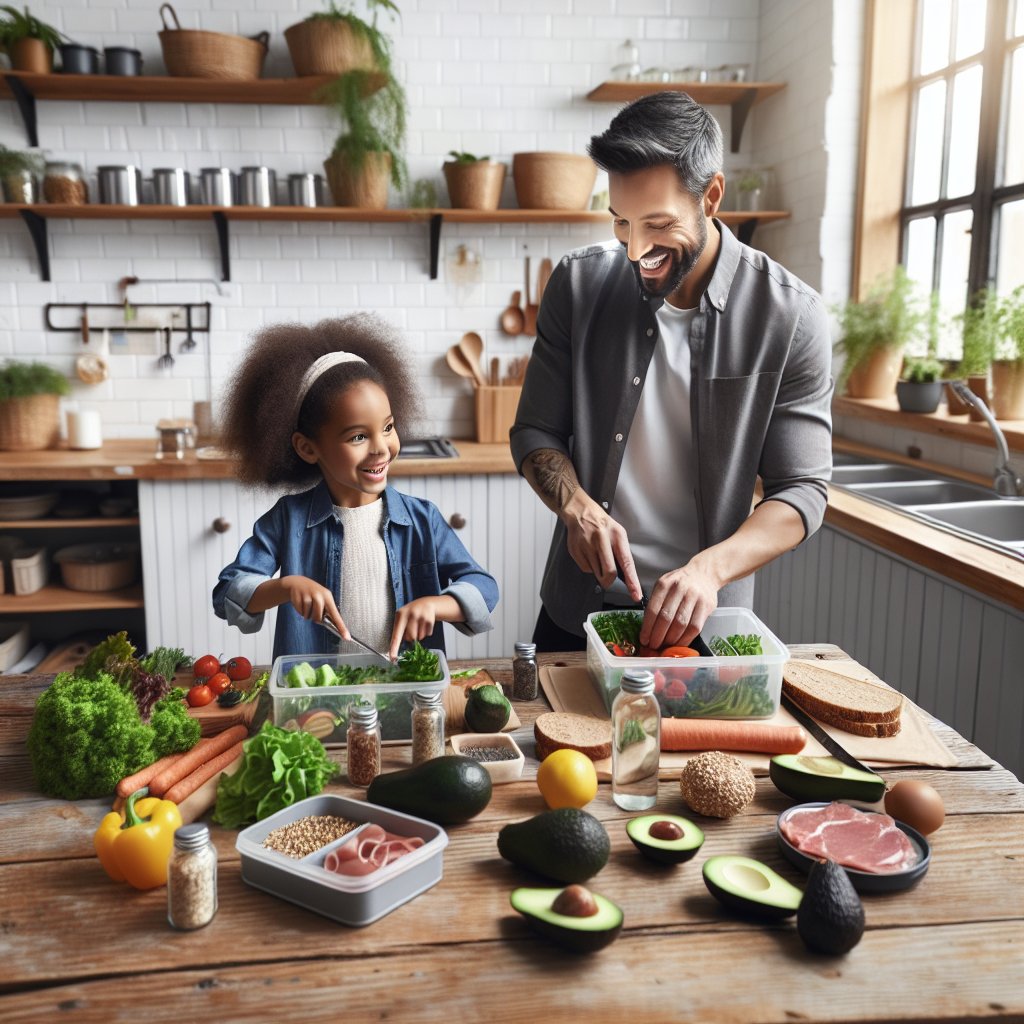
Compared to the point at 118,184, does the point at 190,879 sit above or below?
below

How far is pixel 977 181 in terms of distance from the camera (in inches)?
139

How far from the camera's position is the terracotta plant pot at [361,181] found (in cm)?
412

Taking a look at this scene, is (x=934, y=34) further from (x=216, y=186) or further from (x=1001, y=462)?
(x=216, y=186)

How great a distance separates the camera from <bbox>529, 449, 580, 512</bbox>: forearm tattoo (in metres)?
2.06

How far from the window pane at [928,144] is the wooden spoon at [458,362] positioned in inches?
77.3

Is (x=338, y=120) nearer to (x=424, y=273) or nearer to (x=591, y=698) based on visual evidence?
(x=424, y=273)

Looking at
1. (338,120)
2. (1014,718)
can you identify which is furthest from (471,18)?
(1014,718)

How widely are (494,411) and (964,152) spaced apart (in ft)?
6.81

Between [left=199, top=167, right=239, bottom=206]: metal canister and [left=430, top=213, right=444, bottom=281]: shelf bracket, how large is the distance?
834 millimetres

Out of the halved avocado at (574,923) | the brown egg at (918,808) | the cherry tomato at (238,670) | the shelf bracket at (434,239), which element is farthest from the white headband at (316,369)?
the shelf bracket at (434,239)

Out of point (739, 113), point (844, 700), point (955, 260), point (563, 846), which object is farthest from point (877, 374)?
point (563, 846)

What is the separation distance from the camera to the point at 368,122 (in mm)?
4102

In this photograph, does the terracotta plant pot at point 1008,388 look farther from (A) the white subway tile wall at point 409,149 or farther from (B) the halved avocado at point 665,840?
(B) the halved avocado at point 665,840

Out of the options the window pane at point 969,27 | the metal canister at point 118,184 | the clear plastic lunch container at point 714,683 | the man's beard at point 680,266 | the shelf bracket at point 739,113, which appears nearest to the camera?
the clear plastic lunch container at point 714,683
